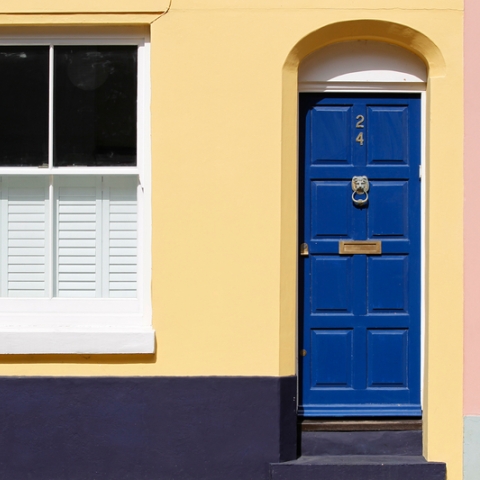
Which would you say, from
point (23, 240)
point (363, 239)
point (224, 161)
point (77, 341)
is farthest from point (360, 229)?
point (23, 240)

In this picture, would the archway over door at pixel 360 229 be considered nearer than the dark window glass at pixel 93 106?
No

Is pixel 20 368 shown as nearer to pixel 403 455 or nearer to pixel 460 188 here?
pixel 403 455

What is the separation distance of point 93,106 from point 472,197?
268cm

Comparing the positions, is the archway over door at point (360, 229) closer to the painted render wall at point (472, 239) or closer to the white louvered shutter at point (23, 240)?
the painted render wall at point (472, 239)

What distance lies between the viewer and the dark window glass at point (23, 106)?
510 cm

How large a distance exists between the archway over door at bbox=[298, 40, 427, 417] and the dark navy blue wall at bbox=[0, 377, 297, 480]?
613 millimetres

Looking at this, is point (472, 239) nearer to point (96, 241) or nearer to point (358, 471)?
point (358, 471)

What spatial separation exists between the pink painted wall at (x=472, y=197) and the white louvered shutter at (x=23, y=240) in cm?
290

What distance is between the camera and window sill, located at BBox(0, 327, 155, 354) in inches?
192

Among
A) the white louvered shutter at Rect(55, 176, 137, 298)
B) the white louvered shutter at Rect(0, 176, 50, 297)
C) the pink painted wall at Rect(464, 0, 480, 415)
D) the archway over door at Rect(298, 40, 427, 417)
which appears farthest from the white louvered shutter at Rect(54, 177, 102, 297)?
the pink painted wall at Rect(464, 0, 480, 415)

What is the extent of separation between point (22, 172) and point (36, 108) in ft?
1.52

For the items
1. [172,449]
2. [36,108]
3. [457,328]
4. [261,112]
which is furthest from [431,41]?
[172,449]

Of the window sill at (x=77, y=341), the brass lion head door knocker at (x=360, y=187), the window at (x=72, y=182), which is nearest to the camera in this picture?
the window sill at (x=77, y=341)

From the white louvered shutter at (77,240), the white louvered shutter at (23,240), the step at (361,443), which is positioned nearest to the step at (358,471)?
the step at (361,443)
